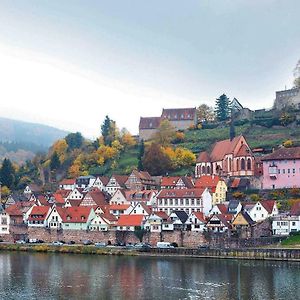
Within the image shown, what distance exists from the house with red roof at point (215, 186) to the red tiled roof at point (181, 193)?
10.3ft

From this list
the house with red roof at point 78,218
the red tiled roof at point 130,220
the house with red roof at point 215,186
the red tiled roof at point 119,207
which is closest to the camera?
the red tiled roof at point 130,220

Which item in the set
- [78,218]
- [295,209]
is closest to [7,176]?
[78,218]

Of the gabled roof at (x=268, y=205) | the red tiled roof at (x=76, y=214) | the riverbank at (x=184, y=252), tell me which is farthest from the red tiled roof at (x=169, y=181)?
the riverbank at (x=184, y=252)

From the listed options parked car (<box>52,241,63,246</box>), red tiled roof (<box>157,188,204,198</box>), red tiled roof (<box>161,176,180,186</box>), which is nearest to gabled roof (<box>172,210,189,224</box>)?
red tiled roof (<box>157,188,204,198</box>)

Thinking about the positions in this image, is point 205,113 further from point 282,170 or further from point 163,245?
point 163,245

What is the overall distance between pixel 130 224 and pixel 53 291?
25245mm

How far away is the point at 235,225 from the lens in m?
66.1

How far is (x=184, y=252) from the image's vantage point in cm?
6281

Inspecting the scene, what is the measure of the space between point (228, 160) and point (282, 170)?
11.6 metres

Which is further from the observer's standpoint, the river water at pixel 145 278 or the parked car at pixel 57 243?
the parked car at pixel 57 243

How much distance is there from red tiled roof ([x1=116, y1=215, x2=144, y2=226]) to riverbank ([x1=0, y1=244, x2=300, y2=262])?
191 inches

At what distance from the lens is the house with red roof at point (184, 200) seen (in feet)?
242

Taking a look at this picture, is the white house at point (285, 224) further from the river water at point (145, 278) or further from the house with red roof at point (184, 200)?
the house with red roof at point (184, 200)

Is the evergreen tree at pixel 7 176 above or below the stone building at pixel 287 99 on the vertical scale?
below
